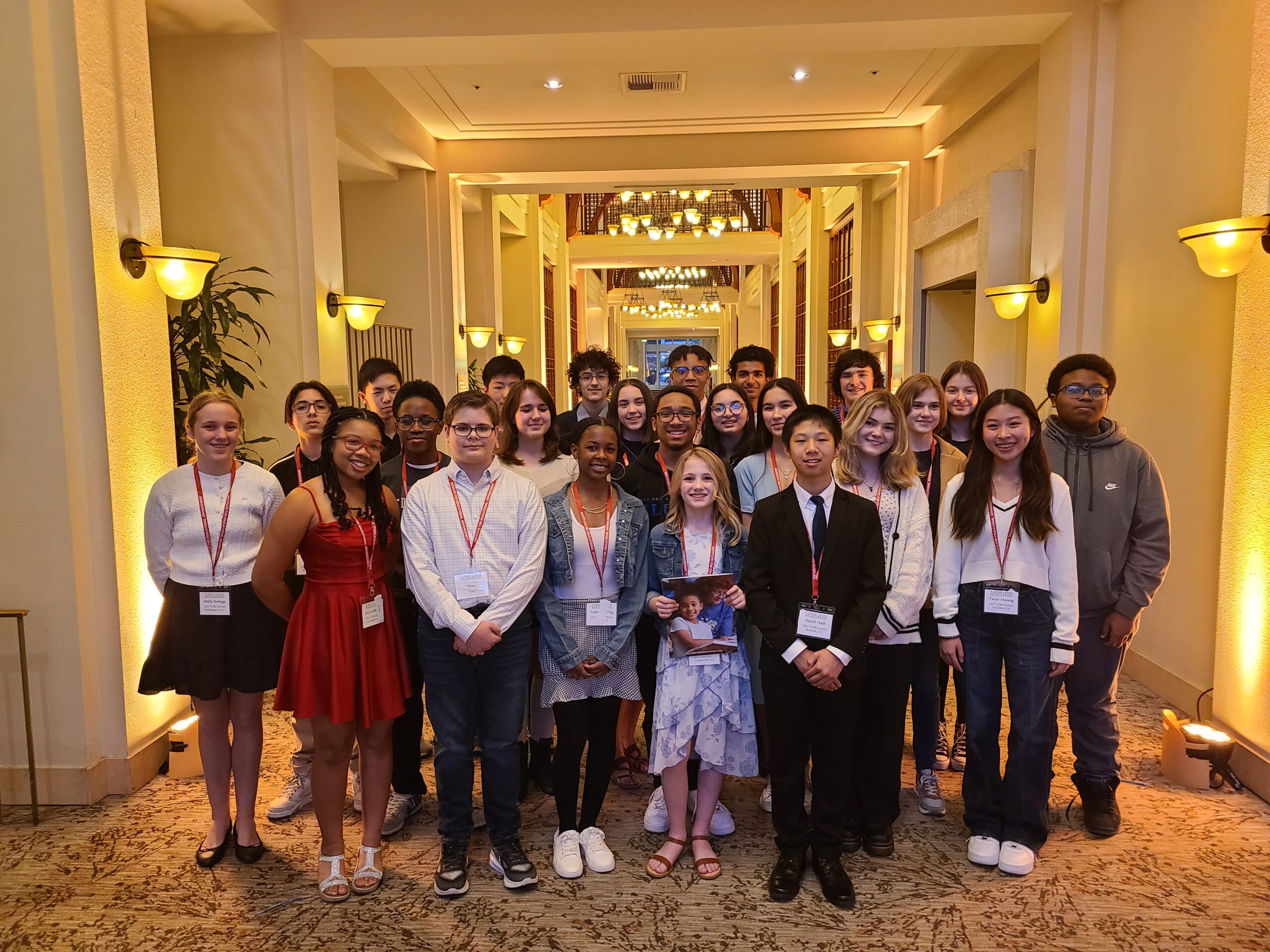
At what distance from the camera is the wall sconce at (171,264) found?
3666mm

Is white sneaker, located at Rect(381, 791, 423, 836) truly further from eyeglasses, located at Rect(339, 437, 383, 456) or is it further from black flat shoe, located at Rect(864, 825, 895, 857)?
black flat shoe, located at Rect(864, 825, 895, 857)

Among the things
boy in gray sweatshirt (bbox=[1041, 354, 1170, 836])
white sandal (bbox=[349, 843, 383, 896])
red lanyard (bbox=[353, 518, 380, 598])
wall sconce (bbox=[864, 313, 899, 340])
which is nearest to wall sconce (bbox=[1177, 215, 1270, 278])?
boy in gray sweatshirt (bbox=[1041, 354, 1170, 836])

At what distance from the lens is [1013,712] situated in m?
3.02

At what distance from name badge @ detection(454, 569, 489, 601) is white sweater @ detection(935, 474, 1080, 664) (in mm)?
1665

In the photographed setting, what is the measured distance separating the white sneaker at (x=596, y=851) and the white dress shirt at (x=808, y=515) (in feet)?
3.33

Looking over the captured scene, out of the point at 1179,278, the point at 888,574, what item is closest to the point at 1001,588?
the point at 888,574

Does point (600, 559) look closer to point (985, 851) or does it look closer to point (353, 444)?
point (353, 444)

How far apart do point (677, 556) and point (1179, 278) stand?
3.43 meters

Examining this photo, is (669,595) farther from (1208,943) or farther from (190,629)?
(1208,943)

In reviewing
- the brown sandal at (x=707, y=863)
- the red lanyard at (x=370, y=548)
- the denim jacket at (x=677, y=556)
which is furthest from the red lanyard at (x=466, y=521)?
the brown sandal at (x=707, y=863)

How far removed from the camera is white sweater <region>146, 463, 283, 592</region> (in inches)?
119

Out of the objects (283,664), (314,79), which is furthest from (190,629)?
(314,79)

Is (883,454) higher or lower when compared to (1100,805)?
higher

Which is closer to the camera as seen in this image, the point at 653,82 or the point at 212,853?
the point at 212,853
